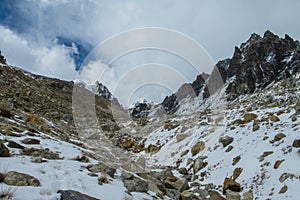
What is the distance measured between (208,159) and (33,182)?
11541 millimetres

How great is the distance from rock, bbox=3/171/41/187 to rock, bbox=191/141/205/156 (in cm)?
1324

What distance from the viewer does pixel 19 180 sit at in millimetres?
5926

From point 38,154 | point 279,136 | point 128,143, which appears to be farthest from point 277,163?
point 128,143

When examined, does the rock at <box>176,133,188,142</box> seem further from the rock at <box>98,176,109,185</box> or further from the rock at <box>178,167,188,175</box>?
the rock at <box>98,176,109,185</box>

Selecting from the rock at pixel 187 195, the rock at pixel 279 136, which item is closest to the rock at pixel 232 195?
the rock at pixel 187 195

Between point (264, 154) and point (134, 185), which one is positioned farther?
point (264, 154)

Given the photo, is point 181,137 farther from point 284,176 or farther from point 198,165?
point 284,176

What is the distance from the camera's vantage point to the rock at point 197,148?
1787cm

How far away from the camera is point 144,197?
8156mm

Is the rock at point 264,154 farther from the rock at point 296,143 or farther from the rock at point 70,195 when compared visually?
the rock at point 70,195

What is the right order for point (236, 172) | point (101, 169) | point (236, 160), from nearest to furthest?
point (101, 169) < point (236, 172) < point (236, 160)

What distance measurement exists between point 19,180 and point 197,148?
45.3ft

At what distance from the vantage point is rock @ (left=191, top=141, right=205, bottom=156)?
17866 millimetres

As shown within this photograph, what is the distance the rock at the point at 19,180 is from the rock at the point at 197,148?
13236 millimetres
